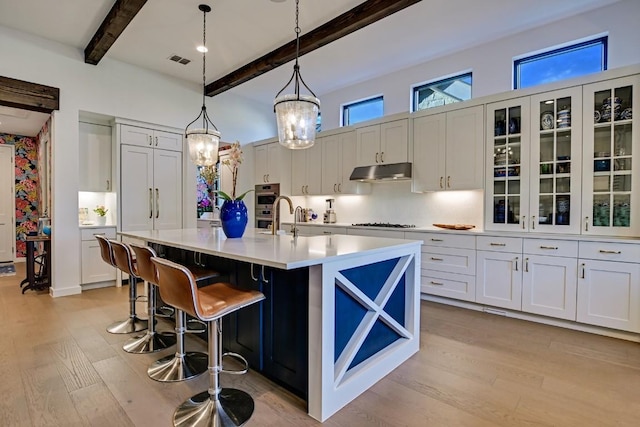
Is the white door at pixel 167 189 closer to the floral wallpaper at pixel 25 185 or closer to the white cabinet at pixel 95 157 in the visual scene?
the white cabinet at pixel 95 157

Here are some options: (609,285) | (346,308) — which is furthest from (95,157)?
(609,285)

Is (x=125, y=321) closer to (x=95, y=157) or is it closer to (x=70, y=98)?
(x=95, y=157)

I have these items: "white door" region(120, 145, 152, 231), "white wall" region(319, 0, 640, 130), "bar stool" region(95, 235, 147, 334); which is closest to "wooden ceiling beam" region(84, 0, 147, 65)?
"white door" region(120, 145, 152, 231)

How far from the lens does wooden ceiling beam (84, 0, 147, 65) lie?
127 inches

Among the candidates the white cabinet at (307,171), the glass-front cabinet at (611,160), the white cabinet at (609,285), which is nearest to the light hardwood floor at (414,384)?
the white cabinet at (609,285)

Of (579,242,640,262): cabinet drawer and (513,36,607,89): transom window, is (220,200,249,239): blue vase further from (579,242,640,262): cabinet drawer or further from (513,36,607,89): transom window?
(513,36,607,89): transom window

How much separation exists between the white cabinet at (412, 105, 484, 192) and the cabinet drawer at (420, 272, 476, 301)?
111cm

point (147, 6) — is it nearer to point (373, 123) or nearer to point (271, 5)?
point (271, 5)

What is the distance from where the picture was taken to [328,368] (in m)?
1.85

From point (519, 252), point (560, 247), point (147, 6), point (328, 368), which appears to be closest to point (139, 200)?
point (147, 6)

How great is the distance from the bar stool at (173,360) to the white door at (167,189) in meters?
3.08

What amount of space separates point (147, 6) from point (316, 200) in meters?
3.77

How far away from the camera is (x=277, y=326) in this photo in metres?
2.18

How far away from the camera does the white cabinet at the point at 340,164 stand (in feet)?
17.2
